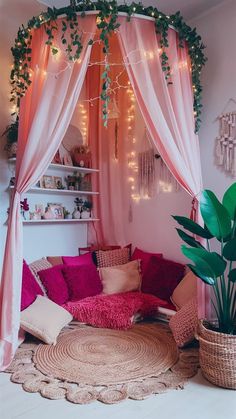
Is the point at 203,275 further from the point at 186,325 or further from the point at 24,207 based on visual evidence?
the point at 24,207

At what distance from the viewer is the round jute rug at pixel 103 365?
7.13 ft

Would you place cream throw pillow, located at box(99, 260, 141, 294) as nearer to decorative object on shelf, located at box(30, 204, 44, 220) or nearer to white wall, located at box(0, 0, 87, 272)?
white wall, located at box(0, 0, 87, 272)

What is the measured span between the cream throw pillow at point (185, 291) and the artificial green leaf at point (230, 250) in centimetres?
86

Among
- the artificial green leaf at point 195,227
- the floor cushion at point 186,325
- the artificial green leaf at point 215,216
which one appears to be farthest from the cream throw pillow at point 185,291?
the artificial green leaf at point 215,216

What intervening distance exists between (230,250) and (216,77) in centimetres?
183

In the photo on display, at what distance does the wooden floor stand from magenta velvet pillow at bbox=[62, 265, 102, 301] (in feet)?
4.51

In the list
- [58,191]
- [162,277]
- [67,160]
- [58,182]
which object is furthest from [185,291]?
[67,160]

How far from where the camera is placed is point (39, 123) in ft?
8.54

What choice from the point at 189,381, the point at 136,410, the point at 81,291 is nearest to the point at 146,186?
the point at 81,291

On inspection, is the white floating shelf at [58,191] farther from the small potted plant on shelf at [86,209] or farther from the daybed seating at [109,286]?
the daybed seating at [109,286]

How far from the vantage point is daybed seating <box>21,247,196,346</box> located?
3.21 metres

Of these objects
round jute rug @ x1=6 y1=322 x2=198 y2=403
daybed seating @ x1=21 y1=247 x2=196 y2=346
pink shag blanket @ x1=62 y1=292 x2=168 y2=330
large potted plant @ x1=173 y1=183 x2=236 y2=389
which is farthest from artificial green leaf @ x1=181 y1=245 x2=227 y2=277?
pink shag blanket @ x1=62 y1=292 x2=168 y2=330

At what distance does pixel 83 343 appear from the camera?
2.90 metres

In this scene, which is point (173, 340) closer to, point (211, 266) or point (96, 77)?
Result: point (211, 266)
